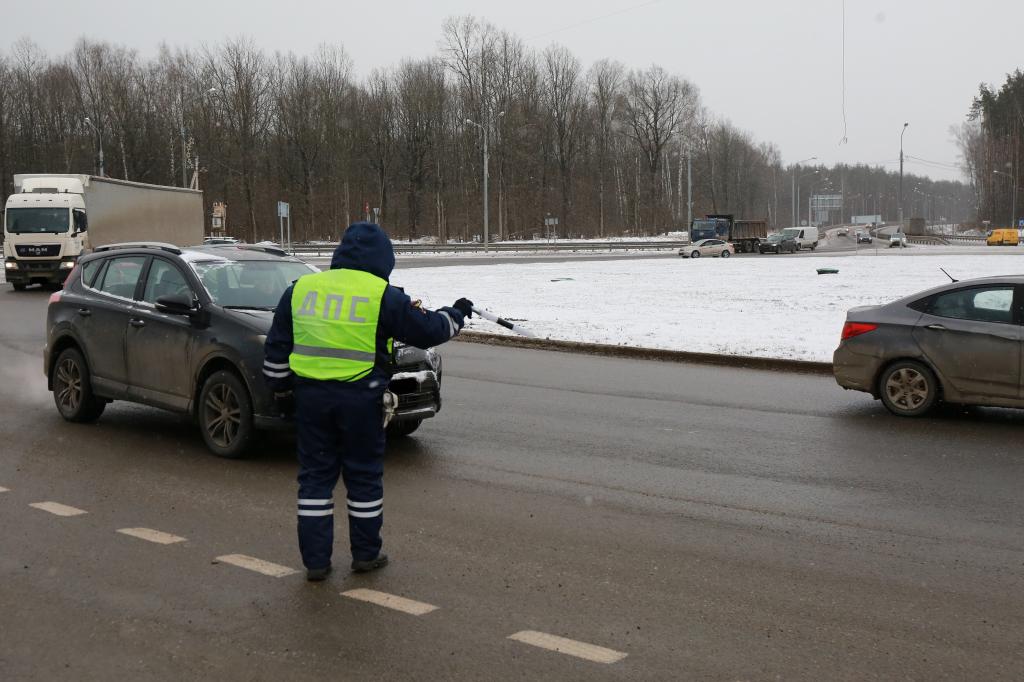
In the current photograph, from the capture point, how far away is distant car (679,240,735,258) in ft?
185

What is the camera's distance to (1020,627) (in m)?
4.64

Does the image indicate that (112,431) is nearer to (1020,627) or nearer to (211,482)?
(211,482)

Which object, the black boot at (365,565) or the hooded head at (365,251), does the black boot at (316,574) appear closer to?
the black boot at (365,565)

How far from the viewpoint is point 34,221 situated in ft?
101

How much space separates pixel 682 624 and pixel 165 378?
5717 mm

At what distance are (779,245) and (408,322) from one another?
66347mm

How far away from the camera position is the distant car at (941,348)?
386 inches

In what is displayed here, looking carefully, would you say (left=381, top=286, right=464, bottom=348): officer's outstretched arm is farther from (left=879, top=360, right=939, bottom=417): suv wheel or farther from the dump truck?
the dump truck

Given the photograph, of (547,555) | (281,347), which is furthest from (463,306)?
(547,555)

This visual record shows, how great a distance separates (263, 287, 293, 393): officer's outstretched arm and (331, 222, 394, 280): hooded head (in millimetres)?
363

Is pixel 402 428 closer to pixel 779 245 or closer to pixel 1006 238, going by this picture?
pixel 779 245

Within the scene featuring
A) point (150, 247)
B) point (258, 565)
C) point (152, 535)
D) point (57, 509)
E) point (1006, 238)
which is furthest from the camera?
point (1006, 238)

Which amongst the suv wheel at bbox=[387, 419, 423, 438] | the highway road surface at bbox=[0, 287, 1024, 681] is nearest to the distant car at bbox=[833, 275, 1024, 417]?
the highway road surface at bbox=[0, 287, 1024, 681]

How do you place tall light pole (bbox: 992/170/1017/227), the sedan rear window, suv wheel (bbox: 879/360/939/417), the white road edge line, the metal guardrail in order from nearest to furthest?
the white road edge line → the sedan rear window → suv wheel (bbox: 879/360/939/417) → the metal guardrail → tall light pole (bbox: 992/170/1017/227)
